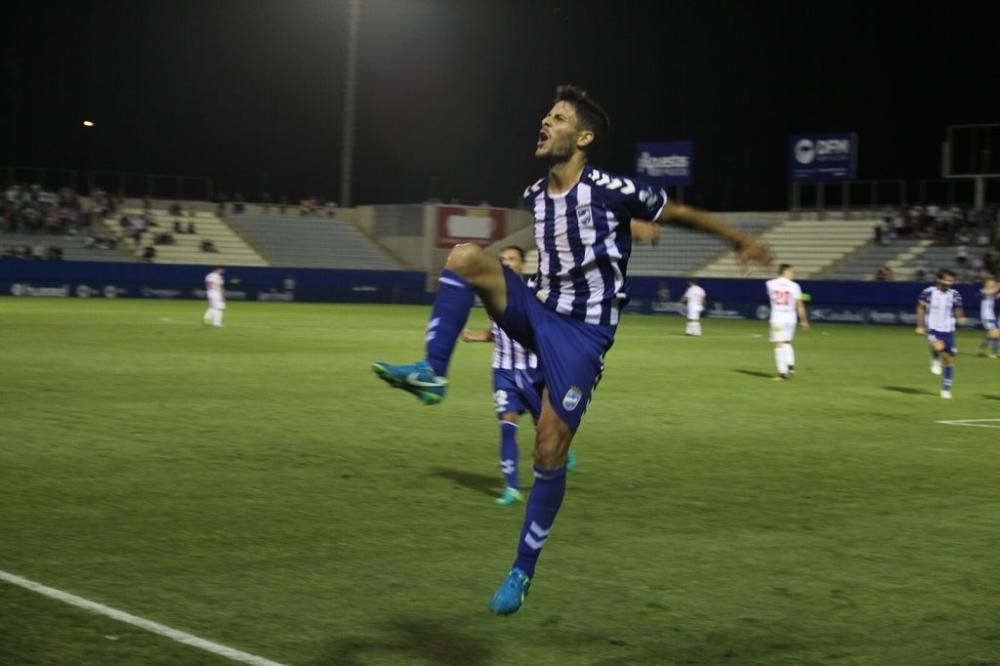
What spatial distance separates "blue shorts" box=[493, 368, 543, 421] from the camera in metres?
11.0

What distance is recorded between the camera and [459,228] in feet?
240

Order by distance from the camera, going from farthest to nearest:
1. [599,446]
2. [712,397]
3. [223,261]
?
[223,261] < [712,397] < [599,446]

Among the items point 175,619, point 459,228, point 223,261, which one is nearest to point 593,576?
point 175,619

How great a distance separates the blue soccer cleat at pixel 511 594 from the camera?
6.57 m

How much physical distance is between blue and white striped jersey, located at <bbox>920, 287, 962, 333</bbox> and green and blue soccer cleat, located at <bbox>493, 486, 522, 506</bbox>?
13900 millimetres

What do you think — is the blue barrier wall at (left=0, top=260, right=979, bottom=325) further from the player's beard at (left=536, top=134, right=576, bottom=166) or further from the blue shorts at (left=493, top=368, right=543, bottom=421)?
the player's beard at (left=536, top=134, right=576, bottom=166)

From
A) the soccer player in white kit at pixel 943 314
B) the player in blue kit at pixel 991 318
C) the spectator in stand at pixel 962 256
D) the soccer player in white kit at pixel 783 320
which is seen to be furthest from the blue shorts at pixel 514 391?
the spectator in stand at pixel 962 256

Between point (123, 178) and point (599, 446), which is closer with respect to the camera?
point (599, 446)

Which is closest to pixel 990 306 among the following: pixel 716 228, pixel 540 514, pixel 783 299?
pixel 783 299

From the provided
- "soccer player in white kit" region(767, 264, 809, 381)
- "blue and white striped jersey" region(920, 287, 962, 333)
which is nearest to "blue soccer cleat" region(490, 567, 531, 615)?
"blue and white striped jersey" region(920, 287, 962, 333)

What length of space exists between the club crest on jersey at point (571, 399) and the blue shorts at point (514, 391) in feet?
14.1

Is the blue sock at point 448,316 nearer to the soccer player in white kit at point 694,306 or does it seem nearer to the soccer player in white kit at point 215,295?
the soccer player in white kit at point 215,295

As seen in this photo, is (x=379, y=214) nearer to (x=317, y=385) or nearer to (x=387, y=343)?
(x=387, y=343)

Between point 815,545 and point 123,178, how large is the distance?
62108 millimetres
